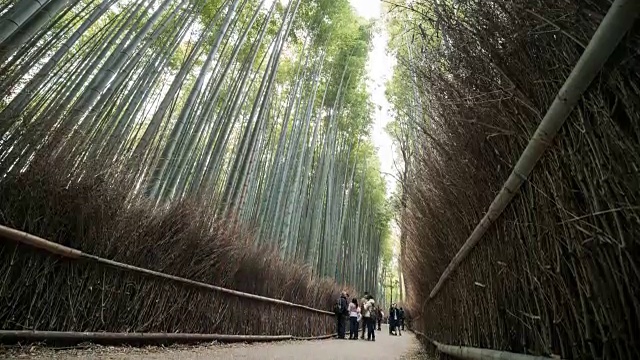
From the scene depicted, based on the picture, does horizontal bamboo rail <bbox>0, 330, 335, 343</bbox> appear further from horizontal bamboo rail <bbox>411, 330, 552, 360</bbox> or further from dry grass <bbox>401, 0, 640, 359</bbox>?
dry grass <bbox>401, 0, 640, 359</bbox>

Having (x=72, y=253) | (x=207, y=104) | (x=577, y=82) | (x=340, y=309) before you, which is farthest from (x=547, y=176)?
(x=340, y=309)

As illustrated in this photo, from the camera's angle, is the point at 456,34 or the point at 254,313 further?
the point at 254,313

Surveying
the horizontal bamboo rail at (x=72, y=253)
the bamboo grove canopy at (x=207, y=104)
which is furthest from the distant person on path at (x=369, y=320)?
the horizontal bamboo rail at (x=72, y=253)

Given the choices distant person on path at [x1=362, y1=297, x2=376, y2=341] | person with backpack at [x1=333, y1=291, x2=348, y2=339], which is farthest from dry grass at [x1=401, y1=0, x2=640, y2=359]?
distant person on path at [x1=362, y1=297, x2=376, y2=341]

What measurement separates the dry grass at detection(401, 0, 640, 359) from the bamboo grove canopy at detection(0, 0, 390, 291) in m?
2.38

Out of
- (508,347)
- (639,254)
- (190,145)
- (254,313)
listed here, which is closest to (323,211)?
(254,313)

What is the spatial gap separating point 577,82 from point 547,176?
29 centimetres

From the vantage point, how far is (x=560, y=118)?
0.96 meters

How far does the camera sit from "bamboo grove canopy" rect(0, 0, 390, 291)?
2.67m

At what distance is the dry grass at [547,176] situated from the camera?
2.60 ft

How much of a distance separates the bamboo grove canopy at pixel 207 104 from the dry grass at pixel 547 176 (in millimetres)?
2382

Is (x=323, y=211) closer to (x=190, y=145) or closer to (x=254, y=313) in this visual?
(x=254, y=313)

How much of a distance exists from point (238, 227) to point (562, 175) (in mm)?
4085

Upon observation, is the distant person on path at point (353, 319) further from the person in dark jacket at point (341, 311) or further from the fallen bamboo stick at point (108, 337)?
the fallen bamboo stick at point (108, 337)
